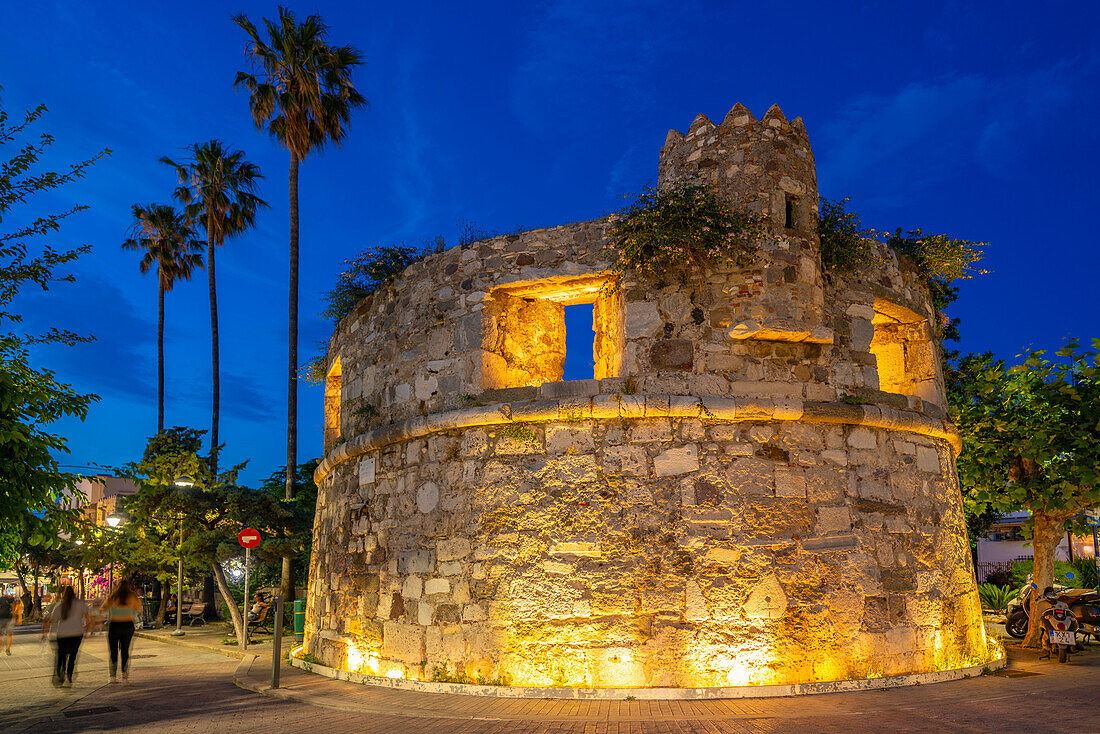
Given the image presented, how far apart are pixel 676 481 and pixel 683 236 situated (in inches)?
97.7

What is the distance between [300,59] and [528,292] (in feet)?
40.9

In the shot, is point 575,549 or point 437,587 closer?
point 575,549

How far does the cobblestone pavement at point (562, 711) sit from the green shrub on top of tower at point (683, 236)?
13.8ft

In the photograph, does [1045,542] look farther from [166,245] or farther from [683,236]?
[166,245]

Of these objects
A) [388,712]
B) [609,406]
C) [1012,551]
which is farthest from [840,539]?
[1012,551]

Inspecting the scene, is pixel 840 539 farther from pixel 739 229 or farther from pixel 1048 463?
pixel 1048 463

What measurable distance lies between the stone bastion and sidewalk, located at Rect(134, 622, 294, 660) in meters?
5.46

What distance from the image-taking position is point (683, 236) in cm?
789

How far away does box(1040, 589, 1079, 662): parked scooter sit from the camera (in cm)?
940

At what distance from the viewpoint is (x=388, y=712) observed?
273 inches

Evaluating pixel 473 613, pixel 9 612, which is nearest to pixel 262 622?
pixel 473 613

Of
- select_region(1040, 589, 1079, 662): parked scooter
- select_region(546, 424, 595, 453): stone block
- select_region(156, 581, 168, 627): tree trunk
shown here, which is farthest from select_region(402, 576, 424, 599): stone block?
select_region(156, 581, 168, 627): tree trunk

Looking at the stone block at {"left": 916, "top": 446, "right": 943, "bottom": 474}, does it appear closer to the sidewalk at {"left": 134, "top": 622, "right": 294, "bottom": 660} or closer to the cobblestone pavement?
the cobblestone pavement

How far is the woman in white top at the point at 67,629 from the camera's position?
9.39 metres
